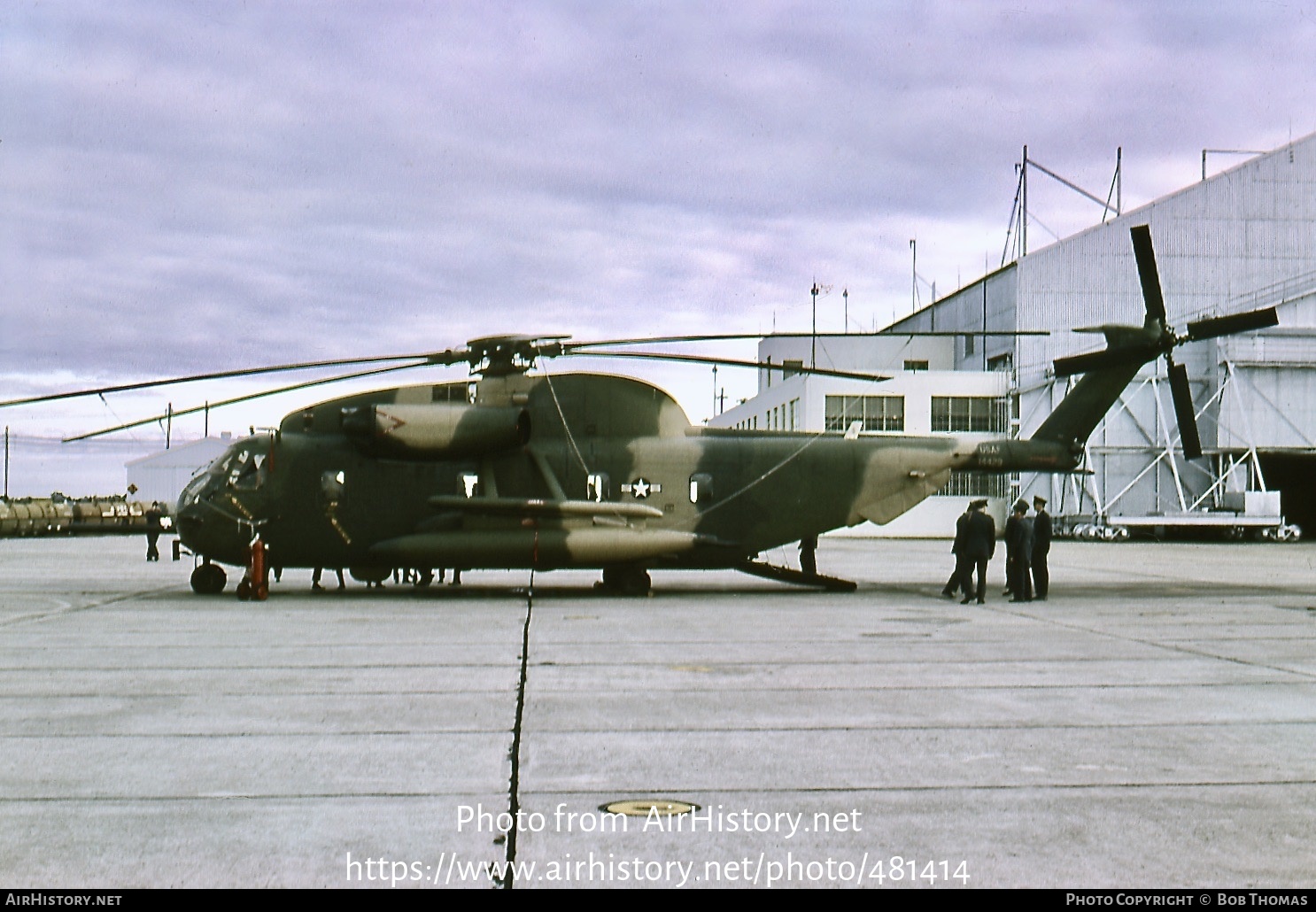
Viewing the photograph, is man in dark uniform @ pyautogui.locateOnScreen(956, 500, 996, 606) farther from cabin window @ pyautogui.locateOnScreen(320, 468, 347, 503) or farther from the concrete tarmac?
cabin window @ pyautogui.locateOnScreen(320, 468, 347, 503)

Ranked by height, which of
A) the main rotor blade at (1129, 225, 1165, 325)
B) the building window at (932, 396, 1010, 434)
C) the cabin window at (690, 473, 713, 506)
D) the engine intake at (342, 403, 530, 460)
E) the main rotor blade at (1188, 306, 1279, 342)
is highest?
the building window at (932, 396, 1010, 434)

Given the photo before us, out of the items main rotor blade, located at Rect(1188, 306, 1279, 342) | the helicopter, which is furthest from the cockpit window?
main rotor blade, located at Rect(1188, 306, 1279, 342)

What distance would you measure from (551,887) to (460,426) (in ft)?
48.3

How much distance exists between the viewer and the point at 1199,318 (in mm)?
57531

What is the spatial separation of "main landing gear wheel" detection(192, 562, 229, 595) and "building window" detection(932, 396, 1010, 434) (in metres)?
46.1

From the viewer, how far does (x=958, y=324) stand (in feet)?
223

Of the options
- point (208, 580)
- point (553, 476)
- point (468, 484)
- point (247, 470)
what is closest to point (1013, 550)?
point (553, 476)

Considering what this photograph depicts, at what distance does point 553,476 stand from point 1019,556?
7794mm

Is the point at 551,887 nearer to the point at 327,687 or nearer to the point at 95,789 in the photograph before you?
the point at 95,789

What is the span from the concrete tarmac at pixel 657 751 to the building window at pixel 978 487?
43.5 metres

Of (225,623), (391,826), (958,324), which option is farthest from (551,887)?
(958,324)

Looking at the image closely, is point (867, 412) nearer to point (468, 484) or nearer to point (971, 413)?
point (971, 413)

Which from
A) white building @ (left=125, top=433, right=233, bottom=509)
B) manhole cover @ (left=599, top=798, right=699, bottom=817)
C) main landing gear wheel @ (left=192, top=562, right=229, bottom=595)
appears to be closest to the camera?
manhole cover @ (left=599, top=798, right=699, bottom=817)

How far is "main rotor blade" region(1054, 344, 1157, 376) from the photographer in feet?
68.9
